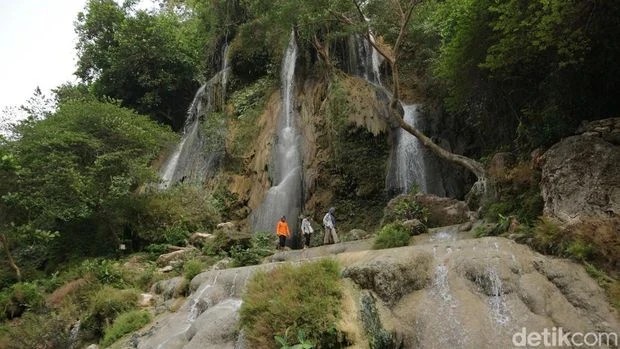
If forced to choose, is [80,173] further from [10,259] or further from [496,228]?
[496,228]

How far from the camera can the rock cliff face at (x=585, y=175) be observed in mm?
10195

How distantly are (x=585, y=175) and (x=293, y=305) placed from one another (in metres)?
7.08

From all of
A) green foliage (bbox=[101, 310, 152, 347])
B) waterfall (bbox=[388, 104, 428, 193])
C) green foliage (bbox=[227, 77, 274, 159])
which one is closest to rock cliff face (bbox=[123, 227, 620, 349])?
green foliage (bbox=[101, 310, 152, 347])

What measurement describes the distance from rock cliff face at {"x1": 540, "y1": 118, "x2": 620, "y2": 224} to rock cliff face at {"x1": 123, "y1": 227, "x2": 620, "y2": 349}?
6.16 ft

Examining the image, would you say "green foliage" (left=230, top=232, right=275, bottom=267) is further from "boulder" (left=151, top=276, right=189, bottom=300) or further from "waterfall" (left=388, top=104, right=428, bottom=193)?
"waterfall" (left=388, top=104, right=428, bottom=193)

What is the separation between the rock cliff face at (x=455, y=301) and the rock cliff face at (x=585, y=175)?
188 cm

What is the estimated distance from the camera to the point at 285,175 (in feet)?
68.2

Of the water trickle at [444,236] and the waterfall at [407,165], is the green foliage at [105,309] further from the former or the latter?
the waterfall at [407,165]

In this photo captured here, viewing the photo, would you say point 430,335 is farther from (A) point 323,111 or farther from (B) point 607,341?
(A) point 323,111

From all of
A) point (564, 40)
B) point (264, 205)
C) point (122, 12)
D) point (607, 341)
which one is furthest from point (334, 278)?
point (122, 12)

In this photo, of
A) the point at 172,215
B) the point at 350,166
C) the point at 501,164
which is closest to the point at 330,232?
the point at 350,166

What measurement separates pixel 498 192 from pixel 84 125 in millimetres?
17015

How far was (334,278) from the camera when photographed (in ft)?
27.8

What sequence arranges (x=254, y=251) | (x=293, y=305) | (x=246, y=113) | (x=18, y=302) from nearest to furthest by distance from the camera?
(x=293, y=305)
(x=254, y=251)
(x=18, y=302)
(x=246, y=113)
